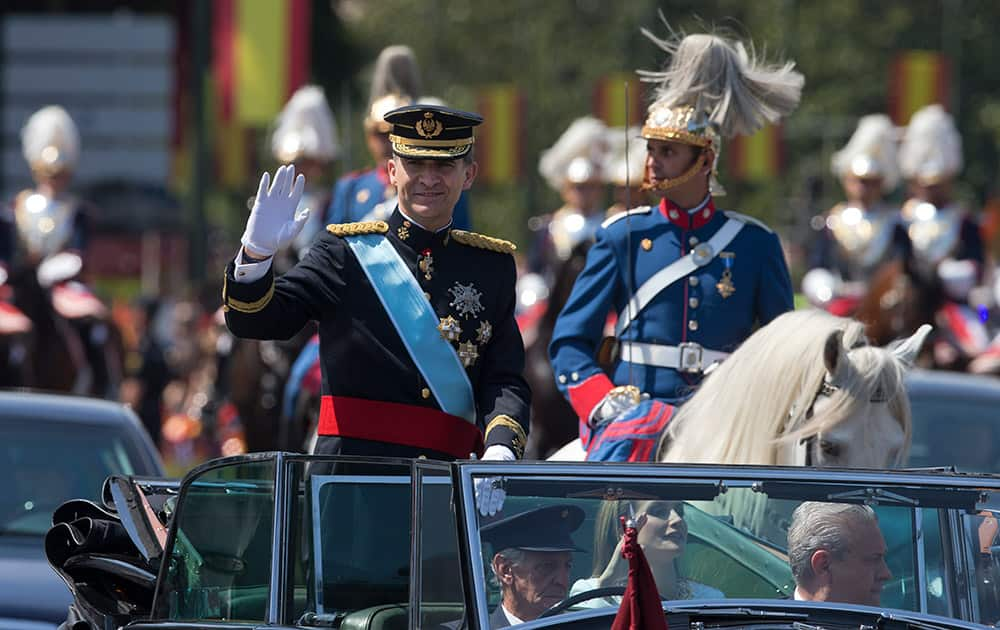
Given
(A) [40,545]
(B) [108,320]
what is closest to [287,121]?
(B) [108,320]

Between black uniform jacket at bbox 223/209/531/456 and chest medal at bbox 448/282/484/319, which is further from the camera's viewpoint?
chest medal at bbox 448/282/484/319

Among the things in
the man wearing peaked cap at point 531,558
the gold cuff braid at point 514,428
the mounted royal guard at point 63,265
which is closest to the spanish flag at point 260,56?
the mounted royal guard at point 63,265

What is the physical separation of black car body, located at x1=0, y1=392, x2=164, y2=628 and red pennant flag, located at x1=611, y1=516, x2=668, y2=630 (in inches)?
144

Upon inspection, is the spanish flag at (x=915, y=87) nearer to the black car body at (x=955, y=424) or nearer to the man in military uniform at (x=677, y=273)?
the black car body at (x=955, y=424)

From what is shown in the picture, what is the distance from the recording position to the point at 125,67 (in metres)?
24.5

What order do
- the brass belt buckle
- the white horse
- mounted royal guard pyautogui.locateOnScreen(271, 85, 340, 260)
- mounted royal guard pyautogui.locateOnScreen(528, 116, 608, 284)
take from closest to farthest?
the white horse
the brass belt buckle
mounted royal guard pyautogui.locateOnScreen(271, 85, 340, 260)
mounted royal guard pyautogui.locateOnScreen(528, 116, 608, 284)

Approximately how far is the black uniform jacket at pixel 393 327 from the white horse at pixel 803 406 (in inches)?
26.5

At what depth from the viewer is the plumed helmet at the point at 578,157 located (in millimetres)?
15805

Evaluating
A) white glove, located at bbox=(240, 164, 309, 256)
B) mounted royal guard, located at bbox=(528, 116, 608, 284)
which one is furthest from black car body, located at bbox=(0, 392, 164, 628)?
mounted royal guard, located at bbox=(528, 116, 608, 284)

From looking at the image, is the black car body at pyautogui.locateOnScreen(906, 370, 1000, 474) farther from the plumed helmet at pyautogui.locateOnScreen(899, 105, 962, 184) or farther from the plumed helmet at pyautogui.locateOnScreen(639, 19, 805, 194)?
the plumed helmet at pyautogui.locateOnScreen(899, 105, 962, 184)

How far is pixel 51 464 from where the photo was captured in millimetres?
7641

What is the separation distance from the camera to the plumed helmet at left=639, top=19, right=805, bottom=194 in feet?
22.4

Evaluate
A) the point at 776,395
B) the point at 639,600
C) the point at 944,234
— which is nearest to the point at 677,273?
the point at 776,395

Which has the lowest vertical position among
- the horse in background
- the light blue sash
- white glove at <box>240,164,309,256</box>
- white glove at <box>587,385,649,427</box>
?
the horse in background
